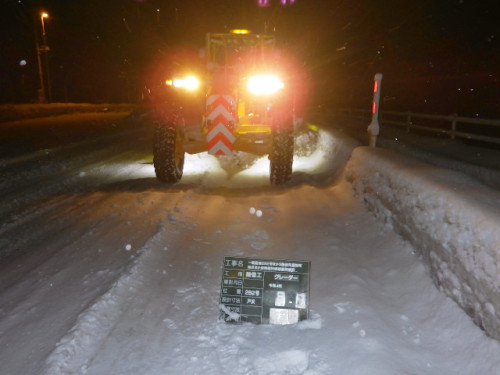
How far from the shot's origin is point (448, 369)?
2.71m

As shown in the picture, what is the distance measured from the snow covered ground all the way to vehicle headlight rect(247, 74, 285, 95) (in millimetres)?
1919

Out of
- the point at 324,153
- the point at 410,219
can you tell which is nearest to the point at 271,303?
the point at 410,219

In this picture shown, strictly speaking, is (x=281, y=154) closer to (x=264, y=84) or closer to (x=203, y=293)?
(x=264, y=84)

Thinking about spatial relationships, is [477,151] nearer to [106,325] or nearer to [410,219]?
[410,219]

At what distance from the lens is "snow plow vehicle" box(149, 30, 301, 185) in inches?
277

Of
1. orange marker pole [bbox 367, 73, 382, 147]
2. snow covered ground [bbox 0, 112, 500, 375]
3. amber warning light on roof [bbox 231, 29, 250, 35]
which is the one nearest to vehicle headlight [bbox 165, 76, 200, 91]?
amber warning light on roof [bbox 231, 29, 250, 35]

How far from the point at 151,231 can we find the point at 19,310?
5.30 feet

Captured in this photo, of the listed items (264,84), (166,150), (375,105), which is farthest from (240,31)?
(375,105)

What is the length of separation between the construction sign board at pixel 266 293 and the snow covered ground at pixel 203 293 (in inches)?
3.5

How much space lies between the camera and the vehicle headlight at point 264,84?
7059 mm

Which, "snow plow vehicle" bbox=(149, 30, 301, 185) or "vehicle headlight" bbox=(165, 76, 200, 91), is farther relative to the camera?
"vehicle headlight" bbox=(165, 76, 200, 91)

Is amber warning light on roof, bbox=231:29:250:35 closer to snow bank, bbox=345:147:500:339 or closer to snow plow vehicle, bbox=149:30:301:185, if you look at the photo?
snow plow vehicle, bbox=149:30:301:185

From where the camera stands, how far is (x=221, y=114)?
6.99 meters

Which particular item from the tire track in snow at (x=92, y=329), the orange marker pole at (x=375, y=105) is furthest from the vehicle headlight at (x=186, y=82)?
the tire track in snow at (x=92, y=329)
